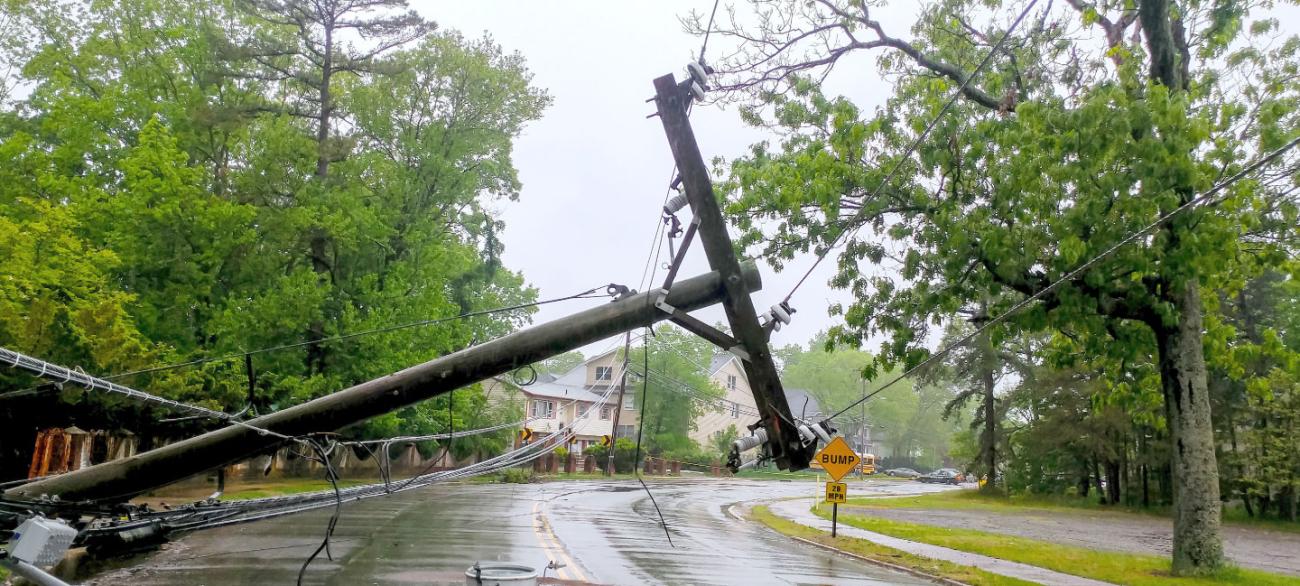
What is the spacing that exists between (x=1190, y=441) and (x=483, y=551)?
11.5 meters

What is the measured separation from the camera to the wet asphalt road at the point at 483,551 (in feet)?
35.8

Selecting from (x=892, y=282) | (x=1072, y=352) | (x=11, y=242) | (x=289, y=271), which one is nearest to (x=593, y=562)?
(x=892, y=282)

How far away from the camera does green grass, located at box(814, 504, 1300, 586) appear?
553 inches

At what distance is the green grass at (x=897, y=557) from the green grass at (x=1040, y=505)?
48.9 feet

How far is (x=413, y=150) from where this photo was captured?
106 ft

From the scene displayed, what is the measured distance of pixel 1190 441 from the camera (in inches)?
573

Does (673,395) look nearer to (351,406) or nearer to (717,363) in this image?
(717,363)

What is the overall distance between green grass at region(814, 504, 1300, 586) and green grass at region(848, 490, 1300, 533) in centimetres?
1317

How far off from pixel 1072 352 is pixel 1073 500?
108 feet

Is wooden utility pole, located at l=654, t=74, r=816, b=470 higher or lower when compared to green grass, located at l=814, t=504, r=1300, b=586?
higher

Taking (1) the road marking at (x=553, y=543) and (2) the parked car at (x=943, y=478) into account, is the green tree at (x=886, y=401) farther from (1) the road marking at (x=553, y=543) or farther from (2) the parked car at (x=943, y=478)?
(1) the road marking at (x=553, y=543)

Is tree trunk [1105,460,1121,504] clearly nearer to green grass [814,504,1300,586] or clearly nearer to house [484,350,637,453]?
green grass [814,504,1300,586]

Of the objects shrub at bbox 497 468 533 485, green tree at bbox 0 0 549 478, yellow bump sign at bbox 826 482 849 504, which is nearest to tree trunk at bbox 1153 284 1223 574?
yellow bump sign at bbox 826 482 849 504

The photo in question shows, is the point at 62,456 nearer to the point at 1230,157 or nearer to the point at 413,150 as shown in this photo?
the point at 413,150
